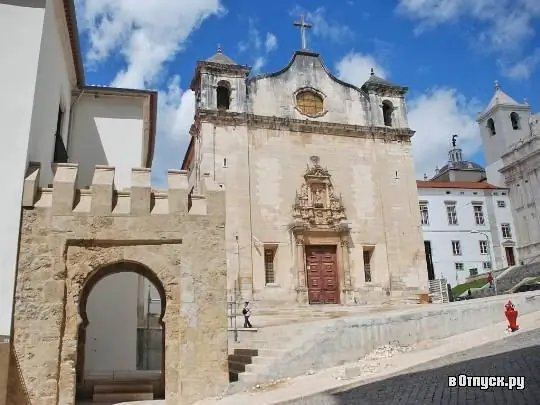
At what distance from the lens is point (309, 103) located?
25.7 metres

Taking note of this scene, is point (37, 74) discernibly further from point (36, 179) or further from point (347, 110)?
point (347, 110)

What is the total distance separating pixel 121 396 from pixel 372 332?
6.74 metres

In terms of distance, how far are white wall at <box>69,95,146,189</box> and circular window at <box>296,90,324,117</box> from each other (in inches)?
449

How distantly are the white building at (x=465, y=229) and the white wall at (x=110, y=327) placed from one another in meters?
35.9

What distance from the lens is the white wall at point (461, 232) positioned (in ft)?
147

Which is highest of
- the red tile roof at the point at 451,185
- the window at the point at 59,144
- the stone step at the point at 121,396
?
the red tile roof at the point at 451,185

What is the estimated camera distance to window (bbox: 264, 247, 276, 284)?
22491 millimetres

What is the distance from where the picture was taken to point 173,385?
383 inches

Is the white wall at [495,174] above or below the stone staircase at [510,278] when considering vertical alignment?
above

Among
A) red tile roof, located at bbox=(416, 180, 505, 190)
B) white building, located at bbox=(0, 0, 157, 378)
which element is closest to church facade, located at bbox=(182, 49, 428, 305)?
white building, located at bbox=(0, 0, 157, 378)

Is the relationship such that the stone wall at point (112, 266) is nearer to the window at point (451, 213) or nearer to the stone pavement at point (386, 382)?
the stone pavement at point (386, 382)

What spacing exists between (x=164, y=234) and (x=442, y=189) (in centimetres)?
4057

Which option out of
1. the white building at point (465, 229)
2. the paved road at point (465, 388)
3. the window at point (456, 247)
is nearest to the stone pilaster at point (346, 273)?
the paved road at point (465, 388)

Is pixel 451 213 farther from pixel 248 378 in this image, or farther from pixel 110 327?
pixel 248 378
